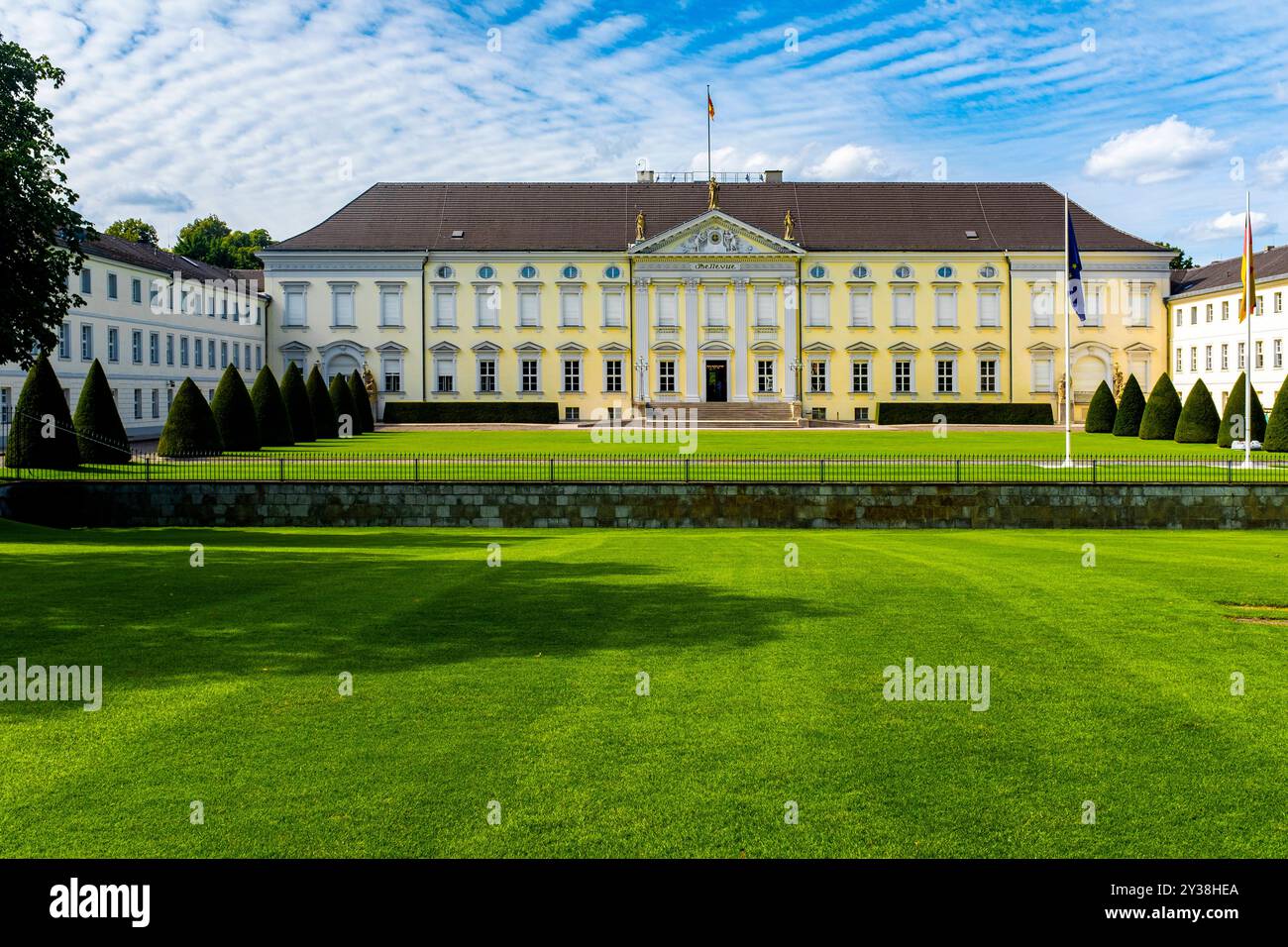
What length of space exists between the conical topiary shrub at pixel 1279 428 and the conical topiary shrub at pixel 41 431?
128ft

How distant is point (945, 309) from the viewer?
7250 centimetres

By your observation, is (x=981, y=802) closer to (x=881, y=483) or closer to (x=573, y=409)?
(x=881, y=483)

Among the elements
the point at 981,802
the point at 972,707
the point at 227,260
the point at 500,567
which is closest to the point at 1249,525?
the point at 500,567

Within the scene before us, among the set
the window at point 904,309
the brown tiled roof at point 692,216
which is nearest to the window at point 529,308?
the brown tiled roof at point 692,216

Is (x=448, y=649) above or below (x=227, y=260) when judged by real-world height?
below

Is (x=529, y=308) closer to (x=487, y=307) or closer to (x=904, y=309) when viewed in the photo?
(x=487, y=307)

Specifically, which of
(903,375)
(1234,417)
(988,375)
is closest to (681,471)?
(1234,417)

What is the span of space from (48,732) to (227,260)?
93.3m

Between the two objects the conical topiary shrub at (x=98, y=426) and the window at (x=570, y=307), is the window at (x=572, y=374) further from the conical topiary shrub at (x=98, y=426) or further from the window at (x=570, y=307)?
the conical topiary shrub at (x=98, y=426)

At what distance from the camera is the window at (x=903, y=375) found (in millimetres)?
72875

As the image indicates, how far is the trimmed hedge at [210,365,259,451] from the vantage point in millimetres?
41938

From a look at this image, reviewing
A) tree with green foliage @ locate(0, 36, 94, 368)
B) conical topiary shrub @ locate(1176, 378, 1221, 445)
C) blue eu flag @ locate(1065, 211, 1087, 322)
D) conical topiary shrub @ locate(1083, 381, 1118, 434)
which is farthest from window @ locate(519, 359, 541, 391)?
tree with green foliage @ locate(0, 36, 94, 368)

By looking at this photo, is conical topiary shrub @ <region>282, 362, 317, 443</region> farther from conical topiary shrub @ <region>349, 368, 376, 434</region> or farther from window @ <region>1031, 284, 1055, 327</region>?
window @ <region>1031, 284, 1055, 327</region>

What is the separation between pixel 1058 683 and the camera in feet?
33.4
